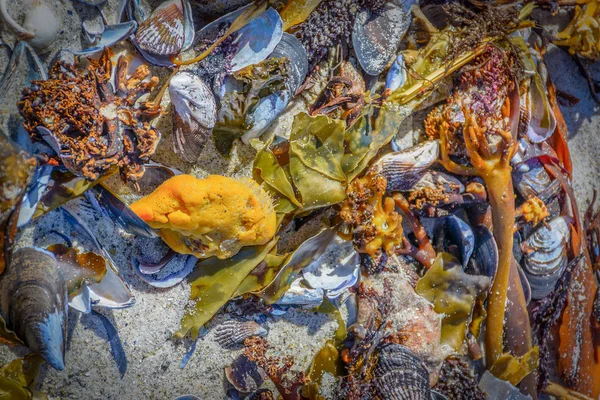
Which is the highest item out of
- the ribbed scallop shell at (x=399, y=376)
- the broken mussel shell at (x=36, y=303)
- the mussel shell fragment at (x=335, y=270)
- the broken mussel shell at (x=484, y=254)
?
the broken mussel shell at (x=36, y=303)

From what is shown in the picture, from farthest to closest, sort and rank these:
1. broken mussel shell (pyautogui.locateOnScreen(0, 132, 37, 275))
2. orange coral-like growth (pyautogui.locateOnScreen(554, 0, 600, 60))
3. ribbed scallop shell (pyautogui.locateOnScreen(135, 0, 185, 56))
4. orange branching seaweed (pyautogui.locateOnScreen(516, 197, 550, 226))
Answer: orange coral-like growth (pyautogui.locateOnScreen(554, 0, 600, 60)) < orange branching seaweed (pyautogui.locateOnScreen(516, 197, 550, 226)) < ribbed scallop shell (pyautogui.locateOnScreen(135, 0, 185, 56)) < broken mussel shell (pyautogui.locateOnScreen(0, 132, 37, 275))

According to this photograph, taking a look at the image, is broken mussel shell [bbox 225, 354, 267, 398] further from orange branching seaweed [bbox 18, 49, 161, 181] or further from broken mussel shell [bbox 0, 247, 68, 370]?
orange branching seaweed [bbox 18, 49, 161, 181]

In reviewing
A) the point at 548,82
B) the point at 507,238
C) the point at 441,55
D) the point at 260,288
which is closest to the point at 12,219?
the point at 260,288

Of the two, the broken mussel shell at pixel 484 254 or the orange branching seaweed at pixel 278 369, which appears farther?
the broken mussel shell at pixel 484 254

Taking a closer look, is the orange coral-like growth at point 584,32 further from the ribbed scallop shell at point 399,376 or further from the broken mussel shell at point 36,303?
the broken mussel shell at point 36,303

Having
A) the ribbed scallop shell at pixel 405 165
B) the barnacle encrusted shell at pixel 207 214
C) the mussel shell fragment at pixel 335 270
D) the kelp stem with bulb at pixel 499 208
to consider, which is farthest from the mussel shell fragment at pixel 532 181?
the barnacle encrusted shell at pixel 207 214

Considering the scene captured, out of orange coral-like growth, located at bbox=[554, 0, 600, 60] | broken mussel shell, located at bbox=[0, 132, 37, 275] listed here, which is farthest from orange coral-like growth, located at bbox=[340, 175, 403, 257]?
orange coral-like growth, located at bbox=[554, 0, 600, 60]

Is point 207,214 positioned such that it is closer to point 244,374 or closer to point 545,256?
point 244,374
